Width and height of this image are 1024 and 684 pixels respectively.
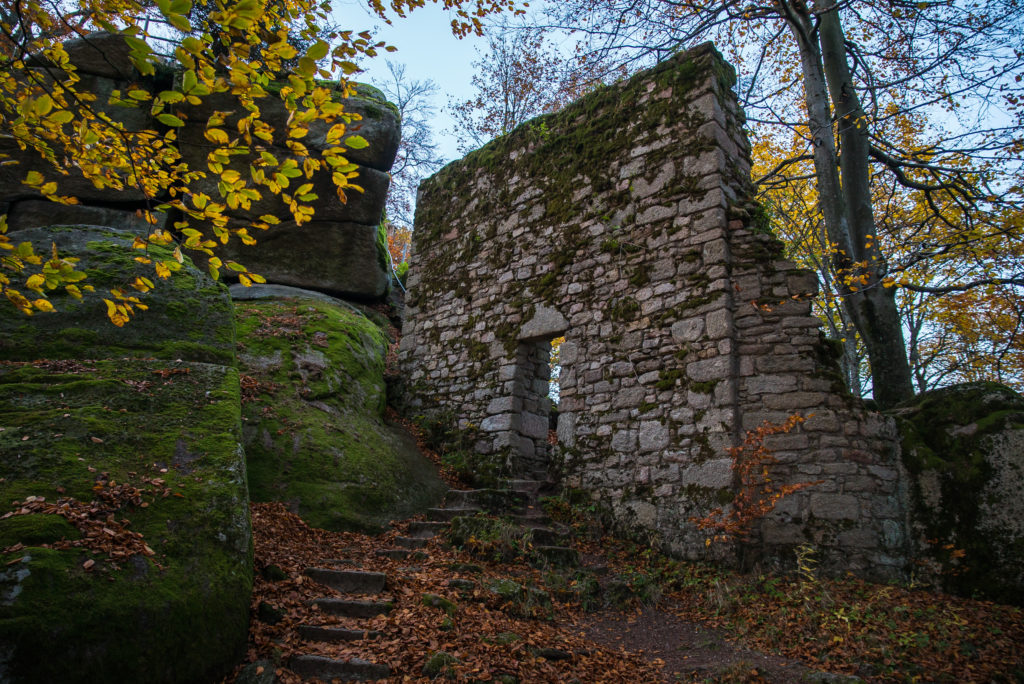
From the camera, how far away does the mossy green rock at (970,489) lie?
405 cm

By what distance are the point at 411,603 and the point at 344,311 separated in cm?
564

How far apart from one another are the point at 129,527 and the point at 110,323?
2624mm

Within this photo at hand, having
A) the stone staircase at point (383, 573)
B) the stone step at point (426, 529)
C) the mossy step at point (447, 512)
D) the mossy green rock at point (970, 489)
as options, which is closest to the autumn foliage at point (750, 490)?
the mossy green rock at point (970, 489)

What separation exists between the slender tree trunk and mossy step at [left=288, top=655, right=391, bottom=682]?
18.0 ft

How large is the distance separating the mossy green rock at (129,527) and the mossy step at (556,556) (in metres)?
2.46

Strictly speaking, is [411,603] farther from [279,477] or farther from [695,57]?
[695,57]

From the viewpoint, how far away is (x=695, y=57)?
6457mm

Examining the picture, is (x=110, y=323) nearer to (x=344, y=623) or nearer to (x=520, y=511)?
(x=344, y=623)

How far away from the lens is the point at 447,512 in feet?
19.2

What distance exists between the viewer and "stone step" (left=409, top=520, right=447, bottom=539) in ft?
17.5

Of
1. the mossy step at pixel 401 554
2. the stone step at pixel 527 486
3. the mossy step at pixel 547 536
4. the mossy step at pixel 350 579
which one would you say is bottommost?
the mossy step at pixel 350 579

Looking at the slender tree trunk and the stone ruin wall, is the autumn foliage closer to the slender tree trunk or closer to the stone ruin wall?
the stone ruin wall

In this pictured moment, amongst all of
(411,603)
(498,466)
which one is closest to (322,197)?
(498,466)

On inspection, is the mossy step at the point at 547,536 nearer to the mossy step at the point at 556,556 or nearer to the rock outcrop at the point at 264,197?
the mossy step at the point at 556,556
